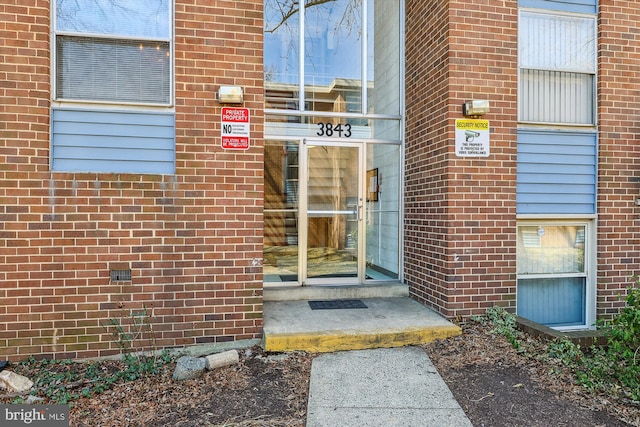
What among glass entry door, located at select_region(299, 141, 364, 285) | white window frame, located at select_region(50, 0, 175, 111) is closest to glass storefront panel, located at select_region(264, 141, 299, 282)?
glass entry door, located at select_region(299, 141, 364, 285)

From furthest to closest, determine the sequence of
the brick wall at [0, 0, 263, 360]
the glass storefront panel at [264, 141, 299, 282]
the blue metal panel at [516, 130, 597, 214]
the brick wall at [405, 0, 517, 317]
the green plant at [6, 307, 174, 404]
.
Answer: the glass storefront panel at [264, 141, 299, 282]
the blue metal panel at [516, 130, 597, 214]
the brick wall at [405, 0, 517, 317]
the brick wall at [0, 0, 263, 360]
the green plant at [6, 307, 174, 404]

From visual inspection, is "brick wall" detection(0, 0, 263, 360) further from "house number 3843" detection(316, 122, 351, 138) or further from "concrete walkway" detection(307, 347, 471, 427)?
"house number 3843" detection(316, 122, 351, 138)

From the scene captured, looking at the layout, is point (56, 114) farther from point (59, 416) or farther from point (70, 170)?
point (59, 416)

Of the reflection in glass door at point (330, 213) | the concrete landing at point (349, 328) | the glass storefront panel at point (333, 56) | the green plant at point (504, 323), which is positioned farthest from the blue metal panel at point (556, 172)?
the glass storefront panel at point (333, 56)

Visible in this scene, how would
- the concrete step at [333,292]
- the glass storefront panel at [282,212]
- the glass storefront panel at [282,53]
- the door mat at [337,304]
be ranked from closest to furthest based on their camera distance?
the door mat at [337,304] → the concrete step at [333,292] → the glass storefront panel at [282,212] → the glass storefront panel at [282,53]

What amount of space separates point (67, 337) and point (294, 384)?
7.38 feet

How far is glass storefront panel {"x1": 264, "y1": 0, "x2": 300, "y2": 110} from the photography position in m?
5.96

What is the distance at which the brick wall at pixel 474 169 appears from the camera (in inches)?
191

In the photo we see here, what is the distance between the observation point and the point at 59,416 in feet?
10.3

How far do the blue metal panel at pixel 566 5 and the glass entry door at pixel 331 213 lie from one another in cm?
274

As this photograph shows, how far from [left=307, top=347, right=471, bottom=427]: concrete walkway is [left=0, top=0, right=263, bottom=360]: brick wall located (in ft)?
3.42

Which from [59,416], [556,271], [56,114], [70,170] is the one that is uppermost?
[56,114]

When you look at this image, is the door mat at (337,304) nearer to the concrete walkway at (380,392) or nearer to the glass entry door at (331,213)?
the glass entry door at (331,213)

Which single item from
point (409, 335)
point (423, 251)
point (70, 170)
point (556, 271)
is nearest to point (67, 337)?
point (70, 170)
